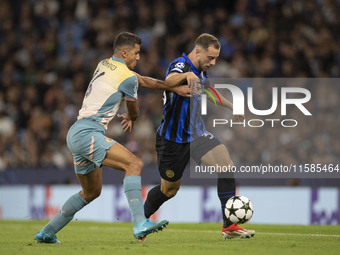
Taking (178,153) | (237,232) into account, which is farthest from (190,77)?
(237,232)

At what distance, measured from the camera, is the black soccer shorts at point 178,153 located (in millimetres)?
8344

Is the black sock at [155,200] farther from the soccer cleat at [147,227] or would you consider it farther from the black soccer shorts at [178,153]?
the soccer cleat at [147,227]

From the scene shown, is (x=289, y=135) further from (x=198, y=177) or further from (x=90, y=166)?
(x=90, y=166)

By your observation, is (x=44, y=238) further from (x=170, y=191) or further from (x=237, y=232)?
(x=237, y=232)

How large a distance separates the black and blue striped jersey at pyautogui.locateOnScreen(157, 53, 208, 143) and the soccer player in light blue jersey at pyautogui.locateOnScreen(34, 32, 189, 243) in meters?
0.77

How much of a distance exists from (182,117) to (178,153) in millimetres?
448

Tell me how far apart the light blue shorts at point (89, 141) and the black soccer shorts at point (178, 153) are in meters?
1.25

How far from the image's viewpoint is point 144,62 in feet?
58.4

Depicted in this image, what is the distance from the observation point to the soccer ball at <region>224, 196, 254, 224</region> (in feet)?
25.8

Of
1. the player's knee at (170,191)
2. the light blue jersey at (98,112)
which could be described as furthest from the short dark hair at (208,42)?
the player's knee at (170,191)

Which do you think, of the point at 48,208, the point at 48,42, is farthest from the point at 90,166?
the point at 48,42

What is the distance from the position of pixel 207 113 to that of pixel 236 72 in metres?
2.19

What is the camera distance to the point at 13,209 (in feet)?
53.5

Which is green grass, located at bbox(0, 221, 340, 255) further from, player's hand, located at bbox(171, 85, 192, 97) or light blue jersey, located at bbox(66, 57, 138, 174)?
player's hand, located at bbox(171, 85, 192, 97)
